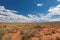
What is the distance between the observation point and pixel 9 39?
1630 cm

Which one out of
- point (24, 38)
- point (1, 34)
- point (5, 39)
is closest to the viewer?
point (5, 39)

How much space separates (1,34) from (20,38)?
256 cm

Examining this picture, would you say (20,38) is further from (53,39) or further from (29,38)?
(53,39)

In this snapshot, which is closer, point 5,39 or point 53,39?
point 5,39

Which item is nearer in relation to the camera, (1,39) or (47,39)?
(1,39)

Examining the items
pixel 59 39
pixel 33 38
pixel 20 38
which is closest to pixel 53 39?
pixel 59 39

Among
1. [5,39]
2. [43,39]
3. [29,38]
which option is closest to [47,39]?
[43,39]

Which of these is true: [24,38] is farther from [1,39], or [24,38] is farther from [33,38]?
[1,39]

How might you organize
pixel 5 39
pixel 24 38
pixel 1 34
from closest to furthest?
pixel 5 39
pixel 24 38
pixel 1 34

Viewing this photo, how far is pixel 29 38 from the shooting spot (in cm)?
1767

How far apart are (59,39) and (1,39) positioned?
5575 mm

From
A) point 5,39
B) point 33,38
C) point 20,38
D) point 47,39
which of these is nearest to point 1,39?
point 5,39

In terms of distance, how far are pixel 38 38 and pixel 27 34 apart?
1.29m

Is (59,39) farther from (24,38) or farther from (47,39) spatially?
(24,38)
